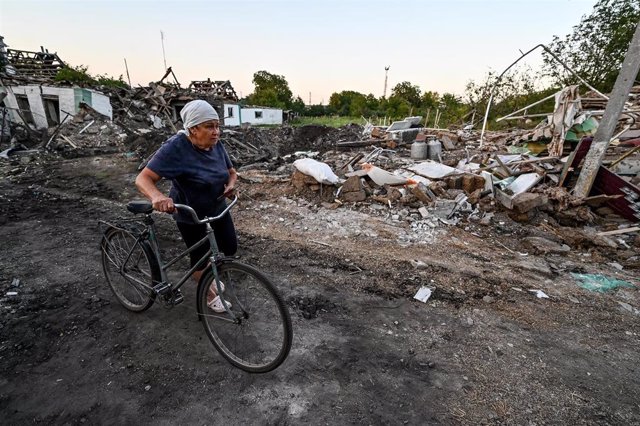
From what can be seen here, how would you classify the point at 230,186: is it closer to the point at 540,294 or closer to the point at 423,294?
the point at 423,294

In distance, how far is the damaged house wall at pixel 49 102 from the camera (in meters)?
15.3

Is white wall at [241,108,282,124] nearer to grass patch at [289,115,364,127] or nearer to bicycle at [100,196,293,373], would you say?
grass patch at [289,115,364,127]

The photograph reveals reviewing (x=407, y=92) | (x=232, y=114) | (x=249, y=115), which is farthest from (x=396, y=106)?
(x=232, y=114)

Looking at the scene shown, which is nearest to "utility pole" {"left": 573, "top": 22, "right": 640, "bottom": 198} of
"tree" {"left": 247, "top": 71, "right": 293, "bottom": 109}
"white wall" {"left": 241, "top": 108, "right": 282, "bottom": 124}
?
"white wall" {"left": 241, "top": 108, "right": 282, "bottom": 124}

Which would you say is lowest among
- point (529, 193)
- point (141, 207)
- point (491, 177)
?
point (529, 193)

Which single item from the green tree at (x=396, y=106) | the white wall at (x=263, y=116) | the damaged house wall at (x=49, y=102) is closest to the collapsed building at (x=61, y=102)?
the damaged house wall at (x=49, y=102)

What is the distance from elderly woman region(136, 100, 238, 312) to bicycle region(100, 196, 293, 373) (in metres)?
0.16

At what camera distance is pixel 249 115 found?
31016 millimetres

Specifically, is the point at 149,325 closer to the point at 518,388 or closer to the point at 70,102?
the point at 518,388

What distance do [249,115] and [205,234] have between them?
3084 cm

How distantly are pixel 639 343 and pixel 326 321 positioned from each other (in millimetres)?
2958

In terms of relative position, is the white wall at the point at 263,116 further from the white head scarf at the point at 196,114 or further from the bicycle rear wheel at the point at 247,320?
the bicycle rear wheel at the point at 247,320

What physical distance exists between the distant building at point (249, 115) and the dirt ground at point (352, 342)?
2139 cm

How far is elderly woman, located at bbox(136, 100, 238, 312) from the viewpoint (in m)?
2.28
